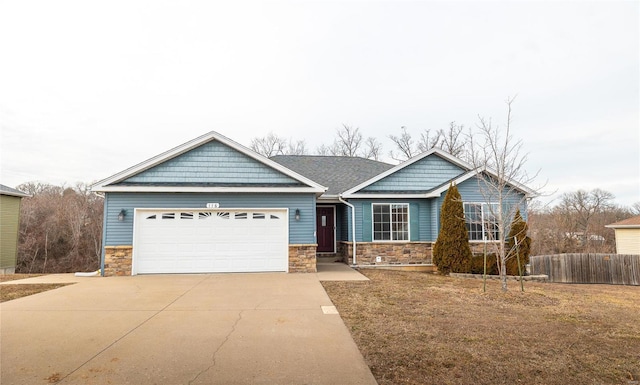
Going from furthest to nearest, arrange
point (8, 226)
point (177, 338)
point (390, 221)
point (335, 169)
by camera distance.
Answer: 1. point (8, 226)
2. point (335, 169)
3. point (390, 221)
4. point (177, 338)

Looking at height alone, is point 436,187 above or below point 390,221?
above

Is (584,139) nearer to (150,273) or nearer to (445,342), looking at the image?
(445,342)

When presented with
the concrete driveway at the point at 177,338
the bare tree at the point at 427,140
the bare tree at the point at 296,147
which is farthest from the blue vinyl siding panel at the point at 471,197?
the bare tree at the point at 296,147

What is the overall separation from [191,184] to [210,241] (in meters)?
1.91

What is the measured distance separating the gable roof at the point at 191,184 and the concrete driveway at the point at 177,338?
136 inches

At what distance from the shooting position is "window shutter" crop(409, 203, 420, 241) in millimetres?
12922

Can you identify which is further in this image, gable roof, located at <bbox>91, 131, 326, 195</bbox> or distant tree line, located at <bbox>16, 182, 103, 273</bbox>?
distant tree line, located at <bbox>16, 182, 103, 273</bbox>

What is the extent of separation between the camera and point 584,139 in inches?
735

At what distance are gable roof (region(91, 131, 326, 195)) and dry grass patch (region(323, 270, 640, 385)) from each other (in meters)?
3.97

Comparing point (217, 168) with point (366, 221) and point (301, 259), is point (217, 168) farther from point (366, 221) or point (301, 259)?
point (366, 221)

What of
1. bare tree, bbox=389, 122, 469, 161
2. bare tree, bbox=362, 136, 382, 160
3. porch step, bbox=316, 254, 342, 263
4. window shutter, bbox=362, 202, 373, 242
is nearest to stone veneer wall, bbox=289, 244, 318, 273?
window shutter, bbox=362, 202, 373, 242

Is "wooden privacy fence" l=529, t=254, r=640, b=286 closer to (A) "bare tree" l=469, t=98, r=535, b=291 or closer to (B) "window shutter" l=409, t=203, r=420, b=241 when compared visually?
(A) "bare tree" l=469, t=98, r=535, b=291

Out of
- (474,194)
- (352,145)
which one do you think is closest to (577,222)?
(352,145)

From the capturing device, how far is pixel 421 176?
44.0 feet
